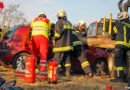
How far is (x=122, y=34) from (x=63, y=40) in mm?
Result: 1881

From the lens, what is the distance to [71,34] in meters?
6.75

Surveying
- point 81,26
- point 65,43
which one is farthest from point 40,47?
point 81,26

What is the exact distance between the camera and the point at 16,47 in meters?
7.01

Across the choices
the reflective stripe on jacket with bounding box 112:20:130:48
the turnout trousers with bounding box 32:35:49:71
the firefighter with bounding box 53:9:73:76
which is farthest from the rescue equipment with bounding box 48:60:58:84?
the reflective stripe on jacket with bounding box 112:20:130:48

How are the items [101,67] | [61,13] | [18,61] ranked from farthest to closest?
[101,67]
[18,61]
[61,13]

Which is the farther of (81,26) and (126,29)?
(81,26)

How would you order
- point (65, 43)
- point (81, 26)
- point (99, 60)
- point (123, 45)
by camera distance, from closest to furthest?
1. point (123, 45)
2. point (65, 43)
3. point (99, 60)
4. point (81, 26)

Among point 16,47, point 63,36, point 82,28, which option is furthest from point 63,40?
point 82,28

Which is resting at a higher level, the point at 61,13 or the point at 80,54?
the point at 61,13

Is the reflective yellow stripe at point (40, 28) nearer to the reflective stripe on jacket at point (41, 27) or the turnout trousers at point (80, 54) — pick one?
the reflective stripe on jacket at point (41, 27)

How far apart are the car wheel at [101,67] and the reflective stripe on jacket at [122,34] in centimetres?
178

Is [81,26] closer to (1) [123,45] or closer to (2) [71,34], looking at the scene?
(2) [71,34]

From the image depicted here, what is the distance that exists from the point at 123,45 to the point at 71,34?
1715 mm

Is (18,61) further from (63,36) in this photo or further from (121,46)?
(121,46)
